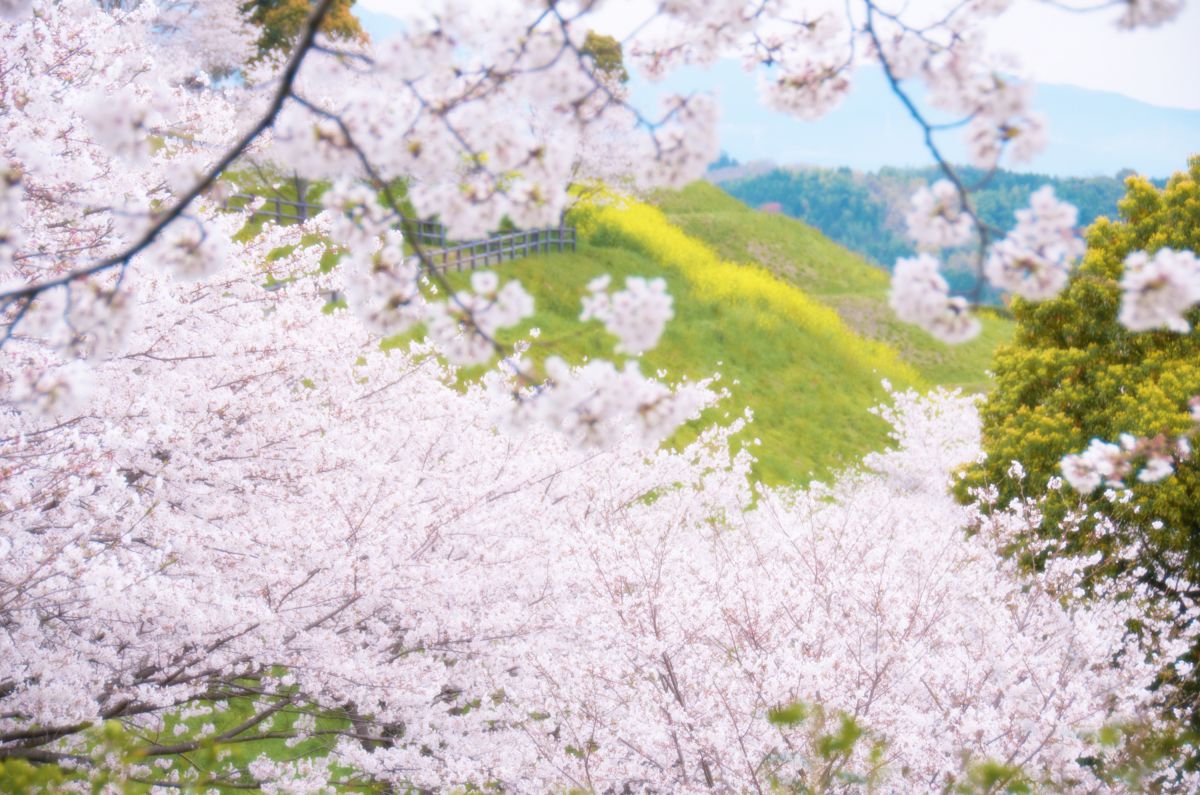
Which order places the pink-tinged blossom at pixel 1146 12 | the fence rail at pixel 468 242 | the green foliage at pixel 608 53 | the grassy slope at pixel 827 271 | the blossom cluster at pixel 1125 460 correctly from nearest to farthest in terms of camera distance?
the pink-tinged blossom at pixel 1146 12, the blossom cluster at pixel 1125 460, the fence rail at pixel 468 242, the green foliage at pixel 608 53, the grassy slope at pixel 827 271

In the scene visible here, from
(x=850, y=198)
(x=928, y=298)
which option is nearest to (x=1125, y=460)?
(x=928, y=298)

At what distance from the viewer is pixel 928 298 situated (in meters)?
2.43

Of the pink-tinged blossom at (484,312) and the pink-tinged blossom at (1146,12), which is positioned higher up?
the pink-tinged blossom at (1146,12)

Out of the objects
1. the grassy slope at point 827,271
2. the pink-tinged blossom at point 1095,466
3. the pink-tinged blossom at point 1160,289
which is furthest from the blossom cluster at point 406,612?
the grassy slope at point 827,271

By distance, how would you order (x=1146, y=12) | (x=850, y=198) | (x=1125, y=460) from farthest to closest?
(x=850, y=198) → (x=1125, y=460) → (x=1146, y=12)

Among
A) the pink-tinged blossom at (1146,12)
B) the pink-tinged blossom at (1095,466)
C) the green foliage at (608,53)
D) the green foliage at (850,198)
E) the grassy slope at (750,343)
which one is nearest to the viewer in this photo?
the pink-tinged blossom at (1146,12)

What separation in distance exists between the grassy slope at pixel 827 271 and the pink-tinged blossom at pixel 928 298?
34103 millimetres

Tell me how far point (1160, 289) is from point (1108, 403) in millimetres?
10399

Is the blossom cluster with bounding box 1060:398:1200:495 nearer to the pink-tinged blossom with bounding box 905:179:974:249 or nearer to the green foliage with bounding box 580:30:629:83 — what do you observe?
the pink-tinged blossom with bounding box 905:179:974:249

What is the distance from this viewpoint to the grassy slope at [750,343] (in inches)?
1037

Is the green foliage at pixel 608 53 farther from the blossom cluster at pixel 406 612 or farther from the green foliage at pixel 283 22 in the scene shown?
the blossom cluster at pixel 406 612

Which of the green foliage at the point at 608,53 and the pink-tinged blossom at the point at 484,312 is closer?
the pink-tinged blossom at the point at 484,312

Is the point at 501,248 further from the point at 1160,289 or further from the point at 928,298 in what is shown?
the point at 1160,289

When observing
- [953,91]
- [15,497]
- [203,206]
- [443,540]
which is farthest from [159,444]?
[953,91]
